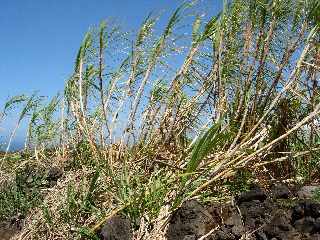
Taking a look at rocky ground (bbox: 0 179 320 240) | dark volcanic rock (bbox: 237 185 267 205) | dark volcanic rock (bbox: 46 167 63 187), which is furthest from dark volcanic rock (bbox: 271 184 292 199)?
dark volcanic rock (bbox: 46 167 63 187)

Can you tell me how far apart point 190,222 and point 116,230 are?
53 cm

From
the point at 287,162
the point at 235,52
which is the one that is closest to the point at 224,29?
the point at 235,52

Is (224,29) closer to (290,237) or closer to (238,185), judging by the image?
(238,185)

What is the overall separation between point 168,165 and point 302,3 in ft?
6.19

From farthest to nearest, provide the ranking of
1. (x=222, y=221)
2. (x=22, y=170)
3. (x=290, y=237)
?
1. (x=22, y=170)
2. (x=222, y=221)
3. (x=290, y=237)

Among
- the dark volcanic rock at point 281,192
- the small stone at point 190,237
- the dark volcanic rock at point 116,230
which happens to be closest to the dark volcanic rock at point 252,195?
the dark volcanic rock at point 281,192

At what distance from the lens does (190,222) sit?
13.5ft

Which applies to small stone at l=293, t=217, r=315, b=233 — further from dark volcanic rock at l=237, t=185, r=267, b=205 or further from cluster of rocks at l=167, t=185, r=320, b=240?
dark volcanic rock at l=237, t=185, r=267, b=205

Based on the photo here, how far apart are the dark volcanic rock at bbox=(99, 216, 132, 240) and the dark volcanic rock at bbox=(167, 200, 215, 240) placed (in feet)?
1.00

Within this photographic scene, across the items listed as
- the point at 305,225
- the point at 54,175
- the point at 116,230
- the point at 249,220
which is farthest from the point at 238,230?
the point at 54,175

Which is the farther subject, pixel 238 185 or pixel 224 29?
pixel 224 29

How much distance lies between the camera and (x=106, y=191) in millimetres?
4555

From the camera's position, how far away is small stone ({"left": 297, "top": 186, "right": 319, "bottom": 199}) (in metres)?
4.35

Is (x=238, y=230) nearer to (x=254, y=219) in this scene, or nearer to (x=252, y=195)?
(x=254, y=219)
